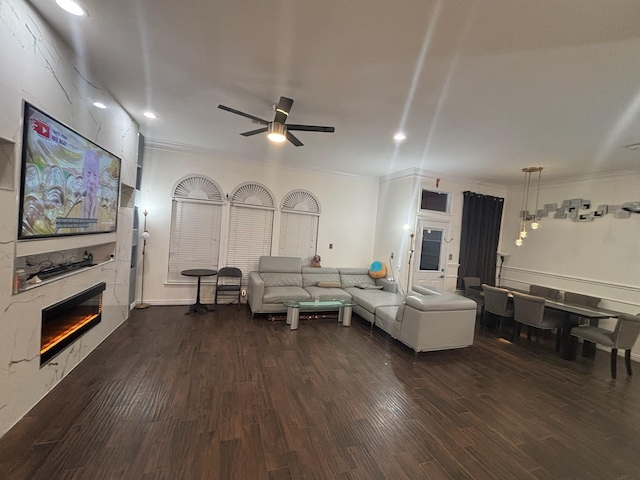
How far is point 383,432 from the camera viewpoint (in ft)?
6.96

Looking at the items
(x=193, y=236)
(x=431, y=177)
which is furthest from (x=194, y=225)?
(x=431, y=177)

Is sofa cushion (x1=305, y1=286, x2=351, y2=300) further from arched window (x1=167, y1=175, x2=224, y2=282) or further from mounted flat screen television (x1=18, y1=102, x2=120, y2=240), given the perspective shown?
mounted flat screen television (x1=18, y1=102, x2=120, y2=240)

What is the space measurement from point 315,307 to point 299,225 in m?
2.14

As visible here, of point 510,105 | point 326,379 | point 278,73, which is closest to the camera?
point 278,73

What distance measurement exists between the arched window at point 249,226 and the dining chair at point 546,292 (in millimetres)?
5304

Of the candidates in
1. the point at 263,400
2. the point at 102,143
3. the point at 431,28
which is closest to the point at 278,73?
the point at 431,28

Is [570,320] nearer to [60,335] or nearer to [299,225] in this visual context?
[299,225]

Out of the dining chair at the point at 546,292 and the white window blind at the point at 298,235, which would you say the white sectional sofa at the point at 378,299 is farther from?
the dining chair at the point at 546,292

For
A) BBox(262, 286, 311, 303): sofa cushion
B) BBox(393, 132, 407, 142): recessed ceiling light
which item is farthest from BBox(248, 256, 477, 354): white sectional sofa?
BBox(393, 132, 407, 142): recessed ceiling light

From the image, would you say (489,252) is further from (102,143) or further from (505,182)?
(102,143)

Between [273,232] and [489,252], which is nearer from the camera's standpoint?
[273,232]

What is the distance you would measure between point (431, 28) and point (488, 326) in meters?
5.05

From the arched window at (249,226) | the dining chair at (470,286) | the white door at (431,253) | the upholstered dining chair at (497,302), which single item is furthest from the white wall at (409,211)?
the arched window at (249,226)

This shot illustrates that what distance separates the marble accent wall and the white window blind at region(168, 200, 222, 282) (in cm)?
210
